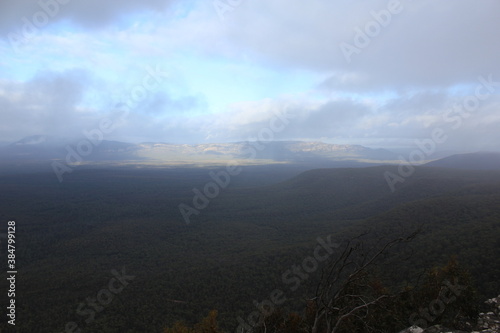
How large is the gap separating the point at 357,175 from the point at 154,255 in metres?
94.0

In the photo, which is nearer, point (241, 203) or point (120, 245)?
point (120, 245)

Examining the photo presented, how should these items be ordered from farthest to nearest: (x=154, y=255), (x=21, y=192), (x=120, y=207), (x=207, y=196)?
(x=207, y=196), (x=21, y=192), (x=120, y=207), (x=154, y=255)

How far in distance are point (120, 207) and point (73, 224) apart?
17640 mm

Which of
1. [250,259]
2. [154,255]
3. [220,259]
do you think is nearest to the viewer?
[250,259]

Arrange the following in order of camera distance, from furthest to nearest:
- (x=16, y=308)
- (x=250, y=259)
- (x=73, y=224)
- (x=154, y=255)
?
(x=73, y=224), (x=154, y=255), (x=250, y=259), (x=16, y=308)

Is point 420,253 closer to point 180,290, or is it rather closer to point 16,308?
point 180,290

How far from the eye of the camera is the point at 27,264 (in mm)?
49188

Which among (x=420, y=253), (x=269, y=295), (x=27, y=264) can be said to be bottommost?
(x=27, y=264)

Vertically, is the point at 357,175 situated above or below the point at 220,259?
above

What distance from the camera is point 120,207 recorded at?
92.3m

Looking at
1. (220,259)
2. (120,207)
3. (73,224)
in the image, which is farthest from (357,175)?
(73,224)

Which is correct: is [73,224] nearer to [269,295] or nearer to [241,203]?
[241,203]

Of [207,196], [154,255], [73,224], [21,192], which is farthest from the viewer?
[207,196]

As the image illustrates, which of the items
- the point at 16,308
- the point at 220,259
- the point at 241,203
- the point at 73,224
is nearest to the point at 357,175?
the point at 241,203
